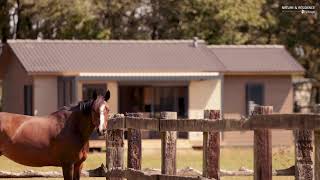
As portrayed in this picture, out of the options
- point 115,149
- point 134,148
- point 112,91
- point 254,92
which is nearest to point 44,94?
point 112,91

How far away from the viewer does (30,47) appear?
132 feet

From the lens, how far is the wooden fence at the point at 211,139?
9492mm

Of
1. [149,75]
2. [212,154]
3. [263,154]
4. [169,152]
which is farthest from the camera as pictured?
[149,75]

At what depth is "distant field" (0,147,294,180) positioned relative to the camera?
26000mm

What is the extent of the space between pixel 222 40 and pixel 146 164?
21619 mm

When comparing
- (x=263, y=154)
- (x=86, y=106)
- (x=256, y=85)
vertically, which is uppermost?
(x=256, y=85)

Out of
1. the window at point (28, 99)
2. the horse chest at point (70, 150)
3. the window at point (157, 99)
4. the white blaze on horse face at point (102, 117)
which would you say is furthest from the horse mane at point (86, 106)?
the window at point (157, 99)

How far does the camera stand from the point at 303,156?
9516 mm

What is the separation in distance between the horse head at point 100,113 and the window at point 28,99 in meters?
25.8

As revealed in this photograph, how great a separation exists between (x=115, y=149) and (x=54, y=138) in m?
0.98

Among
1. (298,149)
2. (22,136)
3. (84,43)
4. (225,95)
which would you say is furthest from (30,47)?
(298,149)

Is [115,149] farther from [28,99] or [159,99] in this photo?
[159,99]

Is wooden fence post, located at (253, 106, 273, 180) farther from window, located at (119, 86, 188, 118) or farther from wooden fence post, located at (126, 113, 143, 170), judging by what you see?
window, located at (119, 86, 188, 118)

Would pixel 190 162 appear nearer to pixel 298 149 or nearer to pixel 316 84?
pixel 298 149
